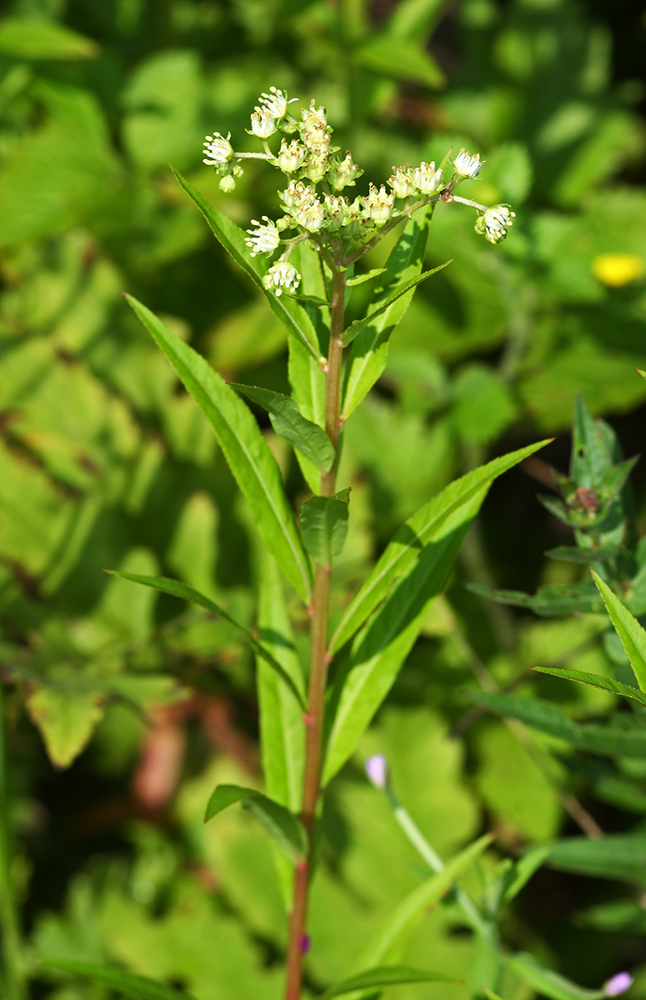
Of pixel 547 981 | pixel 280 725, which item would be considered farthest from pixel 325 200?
pixel 547 981

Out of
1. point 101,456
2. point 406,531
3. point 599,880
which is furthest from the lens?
point 599,880

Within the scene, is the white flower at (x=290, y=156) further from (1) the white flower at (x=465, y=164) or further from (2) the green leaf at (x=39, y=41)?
(2) the green leaf at (x=39, y=41)

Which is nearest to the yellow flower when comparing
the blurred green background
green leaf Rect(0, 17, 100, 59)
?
the blurred green background

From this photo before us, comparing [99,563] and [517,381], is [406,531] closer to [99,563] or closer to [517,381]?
[99,563]

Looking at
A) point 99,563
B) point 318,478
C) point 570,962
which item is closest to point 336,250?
point 318,478

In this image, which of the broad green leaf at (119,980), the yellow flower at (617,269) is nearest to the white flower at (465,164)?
the broad green leaf at (119,980)

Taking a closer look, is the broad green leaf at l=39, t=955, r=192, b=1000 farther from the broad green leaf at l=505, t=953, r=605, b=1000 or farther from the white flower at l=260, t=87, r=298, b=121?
the white flower at l=260, t=87, r=298, b=121
